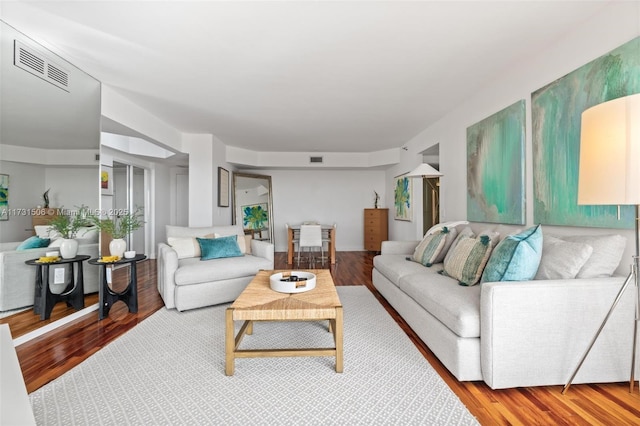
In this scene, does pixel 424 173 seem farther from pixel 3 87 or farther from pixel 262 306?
pixel 3 87

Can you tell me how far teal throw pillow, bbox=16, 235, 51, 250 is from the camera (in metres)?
2.38

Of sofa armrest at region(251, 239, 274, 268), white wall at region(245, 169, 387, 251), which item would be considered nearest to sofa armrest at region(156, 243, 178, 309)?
sofa armrest at region(251, 239, 274, 268)

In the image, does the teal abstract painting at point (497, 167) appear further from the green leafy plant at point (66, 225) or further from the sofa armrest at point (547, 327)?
the green leafy plant at point (66, 225)

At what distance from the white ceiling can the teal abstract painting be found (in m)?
0.48

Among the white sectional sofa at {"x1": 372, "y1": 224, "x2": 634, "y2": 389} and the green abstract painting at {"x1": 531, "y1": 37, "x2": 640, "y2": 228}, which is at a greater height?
the green abstract painting at {"x1": 531, "y1": 37, "x2": 640, "y2": 228}

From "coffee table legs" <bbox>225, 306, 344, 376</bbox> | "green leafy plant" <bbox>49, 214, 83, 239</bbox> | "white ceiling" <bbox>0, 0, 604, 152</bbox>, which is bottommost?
"coffee table legs" <bbox>225, 306, 344, 376</bbox>

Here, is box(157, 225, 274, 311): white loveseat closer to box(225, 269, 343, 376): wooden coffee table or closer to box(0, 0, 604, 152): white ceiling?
box(225, 269, 343, 376): wooden coffee table

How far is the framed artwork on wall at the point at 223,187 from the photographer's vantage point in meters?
5.53

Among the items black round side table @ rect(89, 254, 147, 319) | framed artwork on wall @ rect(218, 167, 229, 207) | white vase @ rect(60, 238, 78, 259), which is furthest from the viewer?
framed artwork on wall @ rect(218, 167, 229, 207)

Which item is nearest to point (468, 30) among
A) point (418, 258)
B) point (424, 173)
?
point (424, 173)

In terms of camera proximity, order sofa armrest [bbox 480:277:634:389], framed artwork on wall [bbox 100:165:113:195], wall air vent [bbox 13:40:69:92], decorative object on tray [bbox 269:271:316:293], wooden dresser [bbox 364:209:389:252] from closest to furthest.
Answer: sofa armrest [bbox 480:277:634:389] < decorative object on tray [bbox 269:271:316:293] < wall air vent [bbox 13:40:69:92] < framed artwork on wall [bbox 100:165:113:195] < wooden dresser [bbox 364:209:389:252]

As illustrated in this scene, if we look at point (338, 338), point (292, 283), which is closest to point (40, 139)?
point (292, 283)

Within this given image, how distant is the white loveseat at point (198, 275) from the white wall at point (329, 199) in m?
3.76

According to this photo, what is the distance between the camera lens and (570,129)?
81.7 inches
